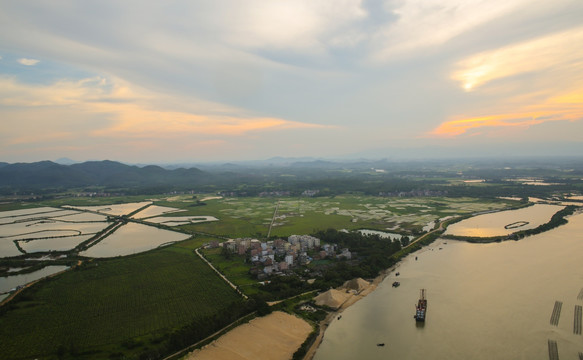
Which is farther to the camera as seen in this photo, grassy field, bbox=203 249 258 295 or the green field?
grassy field, bbox=203 249 258 295

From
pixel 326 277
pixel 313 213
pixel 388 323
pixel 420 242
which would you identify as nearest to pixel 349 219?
pixel 313 213

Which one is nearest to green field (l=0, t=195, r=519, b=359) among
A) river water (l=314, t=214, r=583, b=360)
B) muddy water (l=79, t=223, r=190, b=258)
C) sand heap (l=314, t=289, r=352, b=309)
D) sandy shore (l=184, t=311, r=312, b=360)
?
sandy shore (l=184, t=311, r=312, b=360)

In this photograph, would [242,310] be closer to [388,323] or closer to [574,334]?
[388,323]

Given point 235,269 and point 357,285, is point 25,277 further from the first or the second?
point 357,285

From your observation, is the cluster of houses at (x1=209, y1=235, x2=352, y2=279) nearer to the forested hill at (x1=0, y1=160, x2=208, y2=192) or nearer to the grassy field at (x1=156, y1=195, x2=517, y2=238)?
the grassy field at (x1=156, y1=195, x2=517, y2=238)

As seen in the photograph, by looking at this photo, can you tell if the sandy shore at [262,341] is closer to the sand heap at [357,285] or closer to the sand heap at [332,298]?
the sand heap at [332,298]

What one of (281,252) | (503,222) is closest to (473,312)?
(281,252)
